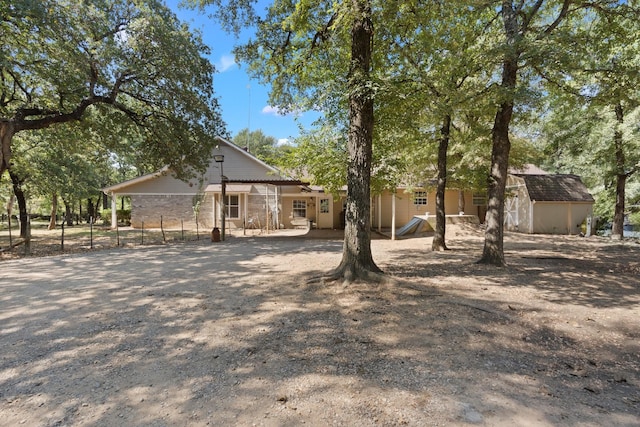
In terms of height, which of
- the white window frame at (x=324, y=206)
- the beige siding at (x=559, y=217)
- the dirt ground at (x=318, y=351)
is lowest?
the dirt ground at (x=318, y=351)

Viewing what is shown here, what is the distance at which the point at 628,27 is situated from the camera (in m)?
7.75

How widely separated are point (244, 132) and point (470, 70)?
52.5 meters

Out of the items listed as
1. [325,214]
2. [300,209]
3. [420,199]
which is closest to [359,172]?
[325,214]

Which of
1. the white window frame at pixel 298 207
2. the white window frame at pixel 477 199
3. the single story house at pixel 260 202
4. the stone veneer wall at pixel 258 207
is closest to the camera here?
the single story house at pixel 260 202

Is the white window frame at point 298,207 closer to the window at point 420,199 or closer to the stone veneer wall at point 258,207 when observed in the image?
the stone veneer wall at point 258,207

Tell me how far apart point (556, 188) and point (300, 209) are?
50.2ft

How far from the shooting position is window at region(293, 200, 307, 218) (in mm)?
21797

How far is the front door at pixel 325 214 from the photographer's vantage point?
2147cm

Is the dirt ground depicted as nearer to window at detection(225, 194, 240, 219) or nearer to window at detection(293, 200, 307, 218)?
window at detection(225, 194, 240, 219)

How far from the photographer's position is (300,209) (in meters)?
21.9

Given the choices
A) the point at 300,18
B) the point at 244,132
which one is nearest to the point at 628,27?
the point at 300,18

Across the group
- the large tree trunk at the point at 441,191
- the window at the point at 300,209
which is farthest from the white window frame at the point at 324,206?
the large tree trunk at the point at 441,191

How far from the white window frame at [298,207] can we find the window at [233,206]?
351 centimetres

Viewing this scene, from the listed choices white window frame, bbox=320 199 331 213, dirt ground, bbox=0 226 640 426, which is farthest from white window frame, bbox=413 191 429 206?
dirt ground, bbox=0 226 640 426
